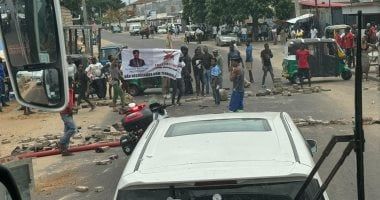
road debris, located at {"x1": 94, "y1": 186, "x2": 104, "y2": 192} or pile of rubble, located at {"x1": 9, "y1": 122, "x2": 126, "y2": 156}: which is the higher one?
road debris, located at {"x1": 94, "y1": 186, "x2": 104, "y2": 192}

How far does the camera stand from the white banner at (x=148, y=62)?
69.1ft

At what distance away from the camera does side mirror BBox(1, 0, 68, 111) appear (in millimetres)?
2746

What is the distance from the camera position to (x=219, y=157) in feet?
12.8

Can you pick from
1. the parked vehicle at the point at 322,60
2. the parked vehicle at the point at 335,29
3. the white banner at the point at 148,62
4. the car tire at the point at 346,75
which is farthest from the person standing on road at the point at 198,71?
the parked vehicle at the point at 335,29

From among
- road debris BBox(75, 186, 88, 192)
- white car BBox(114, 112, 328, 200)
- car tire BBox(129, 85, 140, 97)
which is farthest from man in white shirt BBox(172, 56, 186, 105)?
white car BBox(114, 112, 328, 200)

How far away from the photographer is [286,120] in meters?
4.98

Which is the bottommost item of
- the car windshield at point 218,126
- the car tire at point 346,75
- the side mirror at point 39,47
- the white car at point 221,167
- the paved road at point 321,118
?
the paved road at point 321,118

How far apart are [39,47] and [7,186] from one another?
780 millimetres

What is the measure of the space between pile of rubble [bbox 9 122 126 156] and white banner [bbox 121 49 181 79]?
556 centimetres

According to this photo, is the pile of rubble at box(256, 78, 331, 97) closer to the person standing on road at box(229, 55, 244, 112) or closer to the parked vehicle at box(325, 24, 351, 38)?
the person standing on road at box(229, 55, 244, 112)

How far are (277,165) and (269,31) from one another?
5420cm

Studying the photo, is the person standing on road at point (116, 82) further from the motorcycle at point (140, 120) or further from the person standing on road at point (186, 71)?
the motorcycle at point (140, 120)

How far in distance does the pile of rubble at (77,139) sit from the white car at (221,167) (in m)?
9.24

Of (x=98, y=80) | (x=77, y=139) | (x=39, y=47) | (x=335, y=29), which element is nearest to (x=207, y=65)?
(x=98, y=80)
